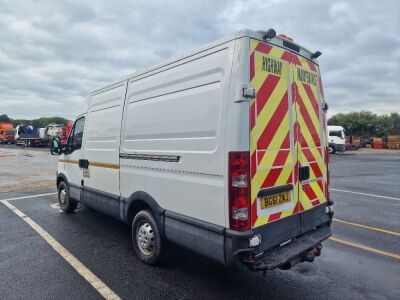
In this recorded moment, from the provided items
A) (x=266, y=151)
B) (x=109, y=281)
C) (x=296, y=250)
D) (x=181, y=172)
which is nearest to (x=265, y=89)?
(x=266, y=151)

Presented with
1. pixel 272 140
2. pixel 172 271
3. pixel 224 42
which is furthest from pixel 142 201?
pixel 224 42

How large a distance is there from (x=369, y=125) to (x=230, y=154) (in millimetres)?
73628

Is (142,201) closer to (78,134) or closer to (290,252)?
(290,252)

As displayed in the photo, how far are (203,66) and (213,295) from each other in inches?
99.9

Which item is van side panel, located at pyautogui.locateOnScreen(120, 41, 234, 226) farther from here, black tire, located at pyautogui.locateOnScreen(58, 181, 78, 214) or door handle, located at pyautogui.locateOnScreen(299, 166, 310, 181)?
black tire, located at pyautogui.locateOnScreen(58, 181, 78, 214)

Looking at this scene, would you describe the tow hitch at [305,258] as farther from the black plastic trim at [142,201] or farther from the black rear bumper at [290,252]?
the black plastic trim at [142,201]

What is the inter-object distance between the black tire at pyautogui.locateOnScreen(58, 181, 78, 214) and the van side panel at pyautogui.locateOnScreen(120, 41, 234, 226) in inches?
111

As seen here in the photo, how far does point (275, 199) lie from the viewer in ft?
11.4

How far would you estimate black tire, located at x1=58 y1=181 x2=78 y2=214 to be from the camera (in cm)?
688

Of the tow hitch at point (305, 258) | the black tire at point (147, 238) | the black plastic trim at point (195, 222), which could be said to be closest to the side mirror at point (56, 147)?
the black tire at point (147, 238)

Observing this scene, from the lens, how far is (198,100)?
3.53 m

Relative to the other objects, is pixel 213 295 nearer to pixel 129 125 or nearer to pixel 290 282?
pixel 290 282

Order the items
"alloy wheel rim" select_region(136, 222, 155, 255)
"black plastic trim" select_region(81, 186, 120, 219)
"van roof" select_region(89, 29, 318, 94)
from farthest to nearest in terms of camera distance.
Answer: "black plastic trim" select_region(81, 186, 120, 219)
"alloy wheel rim" select_region(136, 222, 155, 255)
"van roof" select_region(89, 29, 318, 94)

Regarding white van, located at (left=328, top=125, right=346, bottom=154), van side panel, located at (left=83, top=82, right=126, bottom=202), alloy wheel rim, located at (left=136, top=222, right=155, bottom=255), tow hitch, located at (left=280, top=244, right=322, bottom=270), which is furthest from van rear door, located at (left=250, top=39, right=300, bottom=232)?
white van, located at (left=328, top=125, right=346, bottom=154)
